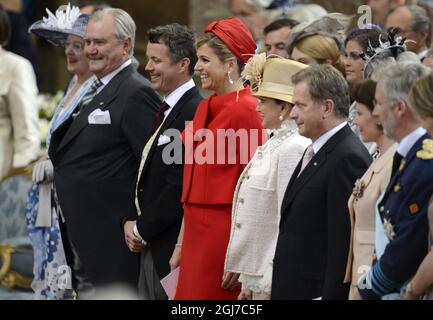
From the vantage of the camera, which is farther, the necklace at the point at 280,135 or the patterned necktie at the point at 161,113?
the patterned necktie at the point at 161,113

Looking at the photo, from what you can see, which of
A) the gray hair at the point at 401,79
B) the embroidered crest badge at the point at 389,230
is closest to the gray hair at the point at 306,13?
the gray hair at the point at 401,79

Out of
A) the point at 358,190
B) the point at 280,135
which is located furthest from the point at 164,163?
the point at 358,190

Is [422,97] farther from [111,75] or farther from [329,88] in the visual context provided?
[111,75]

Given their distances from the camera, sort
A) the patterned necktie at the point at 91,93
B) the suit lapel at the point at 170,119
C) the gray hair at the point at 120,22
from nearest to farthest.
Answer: the suit lapel at the point at 170,119, the gray hair at the point at 120,22, the patterned necktie at the point at 91,93

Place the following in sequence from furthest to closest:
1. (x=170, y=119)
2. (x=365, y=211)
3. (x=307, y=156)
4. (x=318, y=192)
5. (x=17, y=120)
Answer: (x=17, y=120), (x=170, y=119), (x=307, y=156), (x=318, y=192), (x=365, y=211)

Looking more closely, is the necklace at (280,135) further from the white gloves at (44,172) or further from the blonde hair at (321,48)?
the white gloves at (44,172)

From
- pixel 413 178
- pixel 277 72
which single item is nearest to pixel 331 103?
pixel 277 72

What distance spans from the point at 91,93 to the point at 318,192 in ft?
7.86

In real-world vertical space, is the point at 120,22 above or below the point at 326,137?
above

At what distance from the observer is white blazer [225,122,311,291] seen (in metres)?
6.14

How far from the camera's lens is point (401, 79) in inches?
202

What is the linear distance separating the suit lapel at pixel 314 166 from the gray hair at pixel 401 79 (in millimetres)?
629

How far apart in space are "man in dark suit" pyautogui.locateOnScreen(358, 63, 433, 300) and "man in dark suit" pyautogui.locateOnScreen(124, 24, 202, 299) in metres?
1.98

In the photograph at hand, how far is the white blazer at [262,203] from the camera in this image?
6.14 metres
